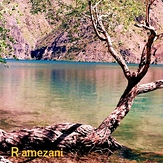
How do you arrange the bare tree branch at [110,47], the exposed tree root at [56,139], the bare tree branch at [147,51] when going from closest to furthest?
1. the bare tree branch at [147,51]
2. the exposed tree root at [56,139]
3. the bare tree branch at [110,47]

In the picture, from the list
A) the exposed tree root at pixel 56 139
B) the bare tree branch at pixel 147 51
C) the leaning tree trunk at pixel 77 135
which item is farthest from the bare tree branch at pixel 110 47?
the exposed tree root at pixel 56 139

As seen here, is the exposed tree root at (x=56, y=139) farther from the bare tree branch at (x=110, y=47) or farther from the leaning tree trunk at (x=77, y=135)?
the bare tree branch at (x=110, y=47)

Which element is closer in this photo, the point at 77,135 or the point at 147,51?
the point at 147,51

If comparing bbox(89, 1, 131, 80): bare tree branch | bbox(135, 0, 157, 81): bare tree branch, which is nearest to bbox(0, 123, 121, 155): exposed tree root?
bbox(89, 1, 131, 80): bare tree branch

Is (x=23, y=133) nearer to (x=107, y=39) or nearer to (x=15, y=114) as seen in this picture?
(x=107, y=39)

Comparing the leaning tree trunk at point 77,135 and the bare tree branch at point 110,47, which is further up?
the bare tree branch at point 110,47

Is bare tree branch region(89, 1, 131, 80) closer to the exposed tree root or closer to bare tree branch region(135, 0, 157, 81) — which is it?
bare tree branch region(135, 0, 157, 81)

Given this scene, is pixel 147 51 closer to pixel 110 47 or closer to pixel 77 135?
pixel 110 47

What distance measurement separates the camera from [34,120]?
29359 millimetres

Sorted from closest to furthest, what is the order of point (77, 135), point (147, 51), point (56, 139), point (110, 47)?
point (147, 51)
point (56, 139)
point (77, 135)
point (110, 47)

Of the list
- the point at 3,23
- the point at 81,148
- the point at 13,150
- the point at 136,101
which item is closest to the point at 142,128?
the point at 81,148

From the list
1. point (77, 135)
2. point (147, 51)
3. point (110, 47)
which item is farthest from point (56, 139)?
point (147, 51)

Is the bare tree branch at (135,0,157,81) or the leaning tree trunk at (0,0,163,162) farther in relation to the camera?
the leaning tree trunk at (0,0,163,162)

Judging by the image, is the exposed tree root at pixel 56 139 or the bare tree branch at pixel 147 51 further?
the exposed tree root at pixel 56 139
